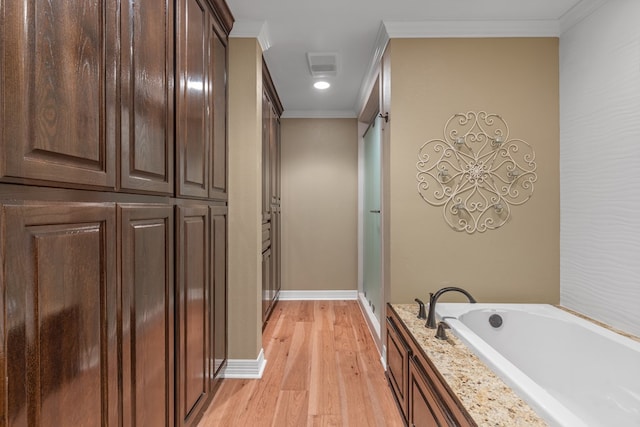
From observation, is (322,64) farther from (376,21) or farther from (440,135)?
(440,135)

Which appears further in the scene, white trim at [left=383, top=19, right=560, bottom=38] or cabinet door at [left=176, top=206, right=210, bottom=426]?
white trim at [left=383, top=19, right=560, bottom=38]

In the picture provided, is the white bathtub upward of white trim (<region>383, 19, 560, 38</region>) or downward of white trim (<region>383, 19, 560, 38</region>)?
downward

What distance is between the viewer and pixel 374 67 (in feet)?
8.79

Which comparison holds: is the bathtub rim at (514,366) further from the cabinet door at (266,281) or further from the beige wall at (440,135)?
the cabinet door at (266,281)

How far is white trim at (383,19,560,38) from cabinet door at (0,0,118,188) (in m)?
1.73

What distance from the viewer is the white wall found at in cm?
165

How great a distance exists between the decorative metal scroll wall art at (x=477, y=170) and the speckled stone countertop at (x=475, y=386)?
896mm

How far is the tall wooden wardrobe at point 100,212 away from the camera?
685mm

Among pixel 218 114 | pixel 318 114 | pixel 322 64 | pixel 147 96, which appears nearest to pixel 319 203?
pixel 318 114

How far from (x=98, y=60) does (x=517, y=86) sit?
2.33m

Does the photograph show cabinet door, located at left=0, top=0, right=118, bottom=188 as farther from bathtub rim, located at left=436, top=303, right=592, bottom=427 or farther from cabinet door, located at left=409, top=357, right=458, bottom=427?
bathtub rim, located at left=436, top=303, right=592, bottom=427

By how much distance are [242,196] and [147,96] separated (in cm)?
107

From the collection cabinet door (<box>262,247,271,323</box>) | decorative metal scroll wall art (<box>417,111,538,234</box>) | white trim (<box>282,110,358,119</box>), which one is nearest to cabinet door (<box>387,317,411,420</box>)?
decorative metal scroll wall art (<box>417,111,538,234</box>)

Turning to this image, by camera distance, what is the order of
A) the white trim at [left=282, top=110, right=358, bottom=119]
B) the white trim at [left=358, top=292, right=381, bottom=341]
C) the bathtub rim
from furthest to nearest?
the white trim at [left=282, top=110, right=358, bottom=119], the white trim at [left=358, top=292, right=381, bottom=341], the bathtub rim
